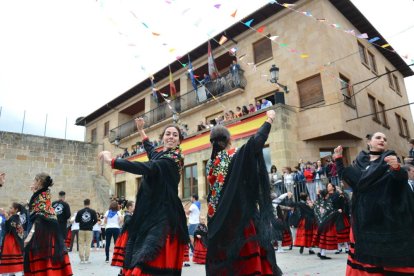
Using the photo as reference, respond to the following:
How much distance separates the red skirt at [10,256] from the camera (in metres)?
7.08

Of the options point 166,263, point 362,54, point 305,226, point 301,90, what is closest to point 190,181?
point 301,90

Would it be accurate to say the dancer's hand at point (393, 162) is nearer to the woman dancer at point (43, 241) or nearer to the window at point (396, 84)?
the woman dancer at point (43, 241)

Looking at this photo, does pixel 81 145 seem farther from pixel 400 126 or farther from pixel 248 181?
pixel 248 181

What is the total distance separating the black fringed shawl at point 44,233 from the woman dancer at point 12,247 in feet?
9.04

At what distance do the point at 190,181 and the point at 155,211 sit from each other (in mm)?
15050

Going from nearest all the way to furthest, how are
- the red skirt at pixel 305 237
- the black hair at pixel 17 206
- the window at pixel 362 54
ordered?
the black hair at pixel 17 206
the red skirt at pixel 305 237
the window at pixel 362 54

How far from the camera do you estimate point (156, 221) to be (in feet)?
11.0

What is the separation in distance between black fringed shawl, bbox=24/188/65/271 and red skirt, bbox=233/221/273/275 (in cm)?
332

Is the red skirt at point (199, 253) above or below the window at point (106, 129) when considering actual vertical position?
below

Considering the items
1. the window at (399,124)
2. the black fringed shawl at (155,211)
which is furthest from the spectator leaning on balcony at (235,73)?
the black fringed shawl at (155,211)

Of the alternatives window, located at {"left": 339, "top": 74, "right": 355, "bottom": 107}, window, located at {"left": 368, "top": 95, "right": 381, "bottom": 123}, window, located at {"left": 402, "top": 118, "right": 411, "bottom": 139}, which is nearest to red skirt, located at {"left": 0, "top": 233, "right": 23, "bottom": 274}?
window, located at {"left": 339, "top": 74, "right": 355, "bottom": 107}

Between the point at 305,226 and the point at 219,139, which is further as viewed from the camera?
the point at 305,226

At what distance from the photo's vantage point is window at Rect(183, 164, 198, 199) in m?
18.1

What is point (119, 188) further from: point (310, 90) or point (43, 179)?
point (43, 179)
